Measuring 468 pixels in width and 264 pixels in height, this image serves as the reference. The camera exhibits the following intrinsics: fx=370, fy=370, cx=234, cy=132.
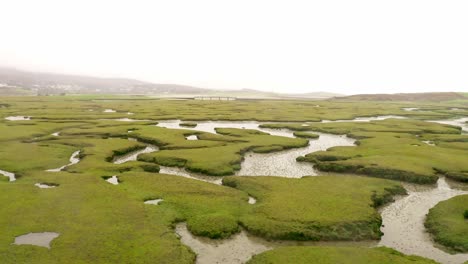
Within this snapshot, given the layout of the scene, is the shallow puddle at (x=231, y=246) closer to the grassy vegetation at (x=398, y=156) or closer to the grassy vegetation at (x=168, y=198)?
the grassy vegetation at (x=168, y=198)

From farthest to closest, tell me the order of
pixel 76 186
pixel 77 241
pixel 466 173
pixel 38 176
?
pixel 466 173 < pixel 38 176 < pixel 76 186 < pixel 77 241

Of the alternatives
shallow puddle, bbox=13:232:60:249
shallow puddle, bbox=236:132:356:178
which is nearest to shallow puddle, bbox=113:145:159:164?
shallow puddle, bbox=236:132:356:178

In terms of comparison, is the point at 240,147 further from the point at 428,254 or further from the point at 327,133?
the point at 428,254

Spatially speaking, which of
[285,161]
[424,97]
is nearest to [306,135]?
[285,161]

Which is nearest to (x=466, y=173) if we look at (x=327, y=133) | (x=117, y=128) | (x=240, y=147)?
(x=240, y=147)

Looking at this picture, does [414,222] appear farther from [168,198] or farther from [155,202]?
[155,202]

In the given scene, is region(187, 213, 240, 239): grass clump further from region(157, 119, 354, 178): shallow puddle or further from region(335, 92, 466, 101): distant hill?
region(335, 92, 466, 101): distant hill

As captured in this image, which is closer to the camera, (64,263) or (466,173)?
(64,263)

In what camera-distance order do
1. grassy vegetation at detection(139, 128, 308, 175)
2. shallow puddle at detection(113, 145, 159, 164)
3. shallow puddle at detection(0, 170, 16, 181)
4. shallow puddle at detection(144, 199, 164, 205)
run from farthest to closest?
shallow puddle at detection(113, 145, 159, 164) → grassy vegetation at detection(139, 128, 308, 175) → shallow puddle at detection(0, 170, 16, 181) → shallow puddle at detection(144, 199, 164, 205)
